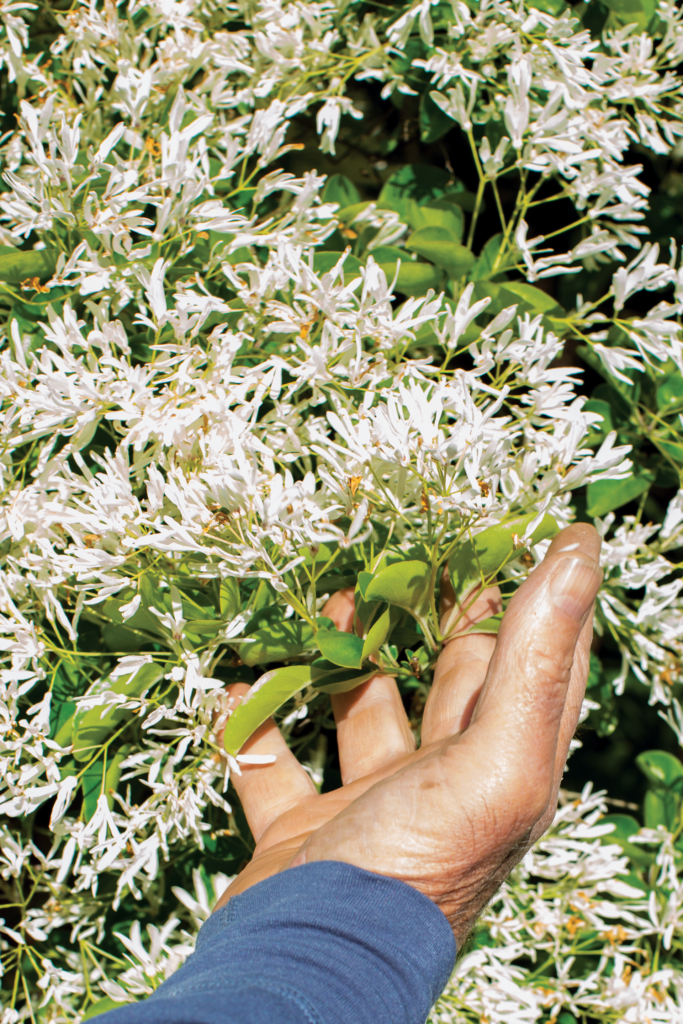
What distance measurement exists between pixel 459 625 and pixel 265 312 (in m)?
0.44

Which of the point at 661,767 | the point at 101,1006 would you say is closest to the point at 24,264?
the point at 101,1006

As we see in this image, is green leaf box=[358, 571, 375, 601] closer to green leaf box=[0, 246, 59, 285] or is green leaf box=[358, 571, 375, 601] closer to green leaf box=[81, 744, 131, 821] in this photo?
green leaf box=[81, 744, 131, 821]

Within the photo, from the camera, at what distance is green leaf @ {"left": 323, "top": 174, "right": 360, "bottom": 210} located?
1.00 meters

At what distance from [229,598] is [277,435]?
0.19m

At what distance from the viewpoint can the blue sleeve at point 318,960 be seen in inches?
20.7

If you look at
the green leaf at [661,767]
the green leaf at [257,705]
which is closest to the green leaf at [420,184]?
the green leaf at [257,705]

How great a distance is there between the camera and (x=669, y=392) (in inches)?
38.3

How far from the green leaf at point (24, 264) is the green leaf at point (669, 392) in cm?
84

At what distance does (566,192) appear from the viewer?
90cm

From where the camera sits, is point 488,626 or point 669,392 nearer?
point 488,626

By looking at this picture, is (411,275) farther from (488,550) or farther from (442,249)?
(488,550)

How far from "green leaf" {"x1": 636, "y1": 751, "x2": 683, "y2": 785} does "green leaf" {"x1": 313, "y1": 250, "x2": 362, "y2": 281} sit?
0.92 m

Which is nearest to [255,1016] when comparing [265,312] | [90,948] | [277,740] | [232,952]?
[232,952]

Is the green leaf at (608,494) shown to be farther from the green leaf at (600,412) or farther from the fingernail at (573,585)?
the fingernail at (573,585)
